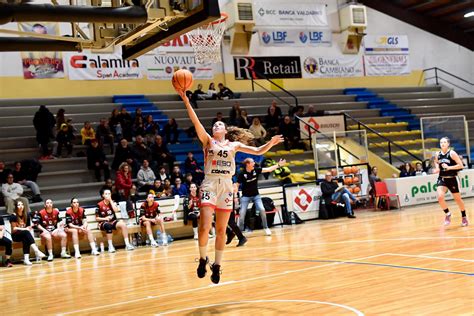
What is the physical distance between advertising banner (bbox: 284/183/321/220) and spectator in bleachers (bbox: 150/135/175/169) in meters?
3.39

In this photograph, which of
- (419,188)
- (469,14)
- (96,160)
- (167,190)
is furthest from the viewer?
(469,14)

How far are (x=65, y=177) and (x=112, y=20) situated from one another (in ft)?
34.5

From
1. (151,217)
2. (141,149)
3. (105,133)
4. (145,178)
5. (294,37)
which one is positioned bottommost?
(151,217)

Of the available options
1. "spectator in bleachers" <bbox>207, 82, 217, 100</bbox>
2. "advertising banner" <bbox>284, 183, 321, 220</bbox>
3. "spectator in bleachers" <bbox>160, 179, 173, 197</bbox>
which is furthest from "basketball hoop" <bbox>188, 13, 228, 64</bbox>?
"spectator in bleachers" <bbox>207, 82, 217, 100</bbox>

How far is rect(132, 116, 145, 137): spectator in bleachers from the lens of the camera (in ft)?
57.1

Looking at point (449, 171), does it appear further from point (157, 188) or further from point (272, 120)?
point (272, 120)

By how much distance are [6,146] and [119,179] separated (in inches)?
158

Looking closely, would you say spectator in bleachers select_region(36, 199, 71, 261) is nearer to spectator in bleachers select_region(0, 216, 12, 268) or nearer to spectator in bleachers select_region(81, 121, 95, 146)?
spectator in bleachers select_region(0, 216, 12, 268)

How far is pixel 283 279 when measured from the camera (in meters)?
7.17

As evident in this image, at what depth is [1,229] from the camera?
11742 millimetres

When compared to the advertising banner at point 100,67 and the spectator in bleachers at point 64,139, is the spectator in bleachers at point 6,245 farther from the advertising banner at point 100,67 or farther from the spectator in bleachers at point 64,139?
the advertising banner at point 100,67

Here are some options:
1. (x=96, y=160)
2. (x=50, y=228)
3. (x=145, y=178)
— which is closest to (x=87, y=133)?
(x=96, y=160)

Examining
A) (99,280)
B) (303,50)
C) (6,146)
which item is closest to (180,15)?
(99,280)

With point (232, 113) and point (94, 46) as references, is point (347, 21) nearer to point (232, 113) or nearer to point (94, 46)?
point (232, 113)
